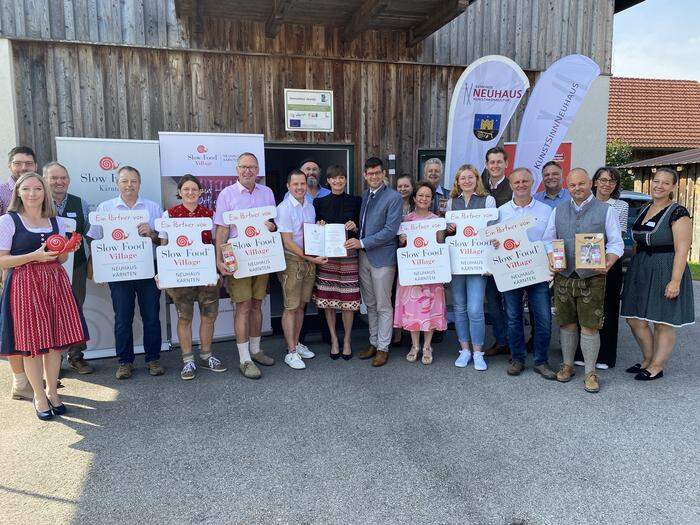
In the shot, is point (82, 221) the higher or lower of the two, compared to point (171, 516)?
higher

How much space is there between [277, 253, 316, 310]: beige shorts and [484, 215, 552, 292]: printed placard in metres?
1.66

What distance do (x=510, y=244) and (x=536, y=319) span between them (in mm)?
723

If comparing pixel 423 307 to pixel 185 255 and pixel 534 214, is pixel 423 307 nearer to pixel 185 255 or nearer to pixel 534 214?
pixel 534 214

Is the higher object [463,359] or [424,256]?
[424,256]

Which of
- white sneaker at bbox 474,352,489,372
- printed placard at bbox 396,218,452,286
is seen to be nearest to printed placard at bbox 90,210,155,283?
printed placard at bbox 396,218,452,286

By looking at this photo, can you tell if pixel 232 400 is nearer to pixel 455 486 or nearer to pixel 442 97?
pixel 455 486

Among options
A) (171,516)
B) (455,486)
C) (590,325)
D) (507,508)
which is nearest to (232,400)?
(171,516)

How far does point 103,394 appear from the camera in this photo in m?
4.14

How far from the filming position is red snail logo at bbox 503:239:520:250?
14.0 ft

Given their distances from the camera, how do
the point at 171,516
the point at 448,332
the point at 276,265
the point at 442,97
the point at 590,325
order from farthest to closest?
the point at 442,97 → the point at 448,332 → the point at 276,265 → the point at 590,325 → the point at 171,516

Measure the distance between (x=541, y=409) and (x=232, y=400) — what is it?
238 cm

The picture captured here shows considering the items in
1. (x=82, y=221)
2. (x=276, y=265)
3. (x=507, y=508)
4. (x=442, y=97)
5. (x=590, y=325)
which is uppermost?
(x=442, y=97)

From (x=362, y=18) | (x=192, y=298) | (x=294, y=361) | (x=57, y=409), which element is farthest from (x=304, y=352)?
(x=362, y=18)

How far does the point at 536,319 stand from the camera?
441cm
